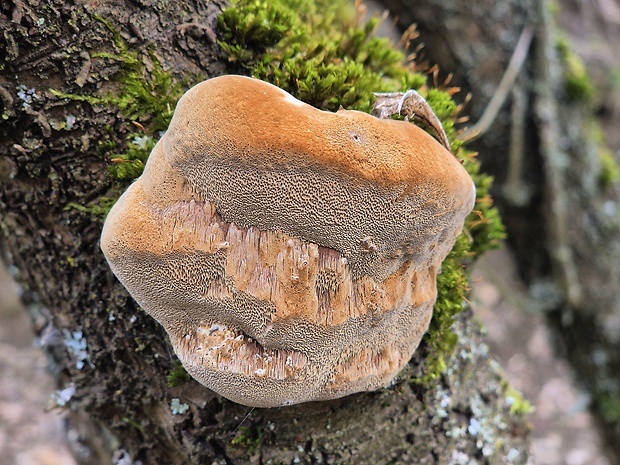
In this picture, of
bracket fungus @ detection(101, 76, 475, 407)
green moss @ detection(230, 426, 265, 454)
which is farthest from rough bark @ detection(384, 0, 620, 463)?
green moss @ detection(230, 426, 265, 454)

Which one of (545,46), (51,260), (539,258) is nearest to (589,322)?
(539,258)

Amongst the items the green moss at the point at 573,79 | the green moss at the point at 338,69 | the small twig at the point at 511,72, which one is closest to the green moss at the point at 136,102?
the green moss at the point at 338,69

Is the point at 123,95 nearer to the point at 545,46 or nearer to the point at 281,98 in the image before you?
the point at 281,98

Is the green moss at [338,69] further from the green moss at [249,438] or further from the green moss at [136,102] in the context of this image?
the green moss at [249,438]

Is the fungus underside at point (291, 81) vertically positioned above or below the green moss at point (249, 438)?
above

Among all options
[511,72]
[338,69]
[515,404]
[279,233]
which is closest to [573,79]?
[511,72]

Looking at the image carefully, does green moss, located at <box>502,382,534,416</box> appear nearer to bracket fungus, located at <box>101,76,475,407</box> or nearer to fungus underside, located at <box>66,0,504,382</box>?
fungus underside, located at <box>66,0,504,382</box>

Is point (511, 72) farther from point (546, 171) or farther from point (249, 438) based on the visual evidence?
point (249, 438)
